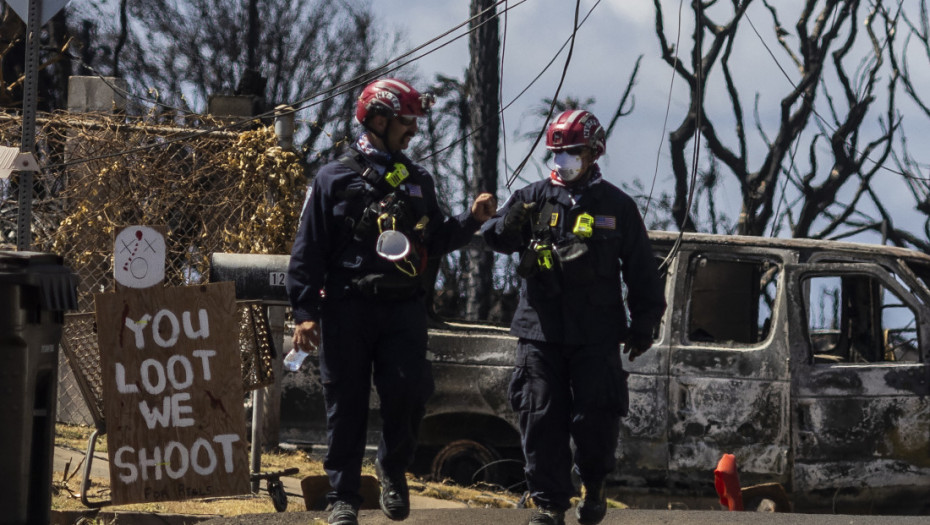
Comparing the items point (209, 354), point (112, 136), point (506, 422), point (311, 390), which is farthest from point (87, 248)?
point (506, 422)

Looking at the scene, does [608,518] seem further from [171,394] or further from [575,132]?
[171,394]

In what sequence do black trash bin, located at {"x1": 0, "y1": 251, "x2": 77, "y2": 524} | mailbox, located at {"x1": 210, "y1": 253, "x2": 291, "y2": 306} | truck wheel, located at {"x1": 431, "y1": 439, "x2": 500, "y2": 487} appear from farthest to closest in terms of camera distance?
truck wheel, located at {"x1": 431, "y1": 439, "x2": 500, "y2": 487} < mailbox, located at {"x1": 210, "y1": 253, "x2": 291, "y2": 306} < black trash bin, located at {"x1": 0, "y1": 251, "x2": 77, "y2": 524}

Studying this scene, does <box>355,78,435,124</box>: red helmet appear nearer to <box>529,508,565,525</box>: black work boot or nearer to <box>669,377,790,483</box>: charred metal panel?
<box>529,508,565,525</box>: black work boot

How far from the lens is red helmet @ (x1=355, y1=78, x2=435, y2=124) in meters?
4.92

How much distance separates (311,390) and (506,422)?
1209mm

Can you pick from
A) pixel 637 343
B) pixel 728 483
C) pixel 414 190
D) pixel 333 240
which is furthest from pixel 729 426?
pixel 333 240

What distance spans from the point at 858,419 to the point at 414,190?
3583mm

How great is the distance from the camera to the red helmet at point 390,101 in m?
4.92

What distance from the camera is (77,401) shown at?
28.1ft

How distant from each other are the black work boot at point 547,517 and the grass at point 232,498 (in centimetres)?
182

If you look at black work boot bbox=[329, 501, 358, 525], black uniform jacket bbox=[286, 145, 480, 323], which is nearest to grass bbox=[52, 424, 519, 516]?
black work boot bbox=[329, 501, 358, 525]

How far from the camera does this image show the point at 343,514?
4801mm

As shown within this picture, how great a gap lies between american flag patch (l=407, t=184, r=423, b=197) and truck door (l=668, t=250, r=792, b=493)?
272cm

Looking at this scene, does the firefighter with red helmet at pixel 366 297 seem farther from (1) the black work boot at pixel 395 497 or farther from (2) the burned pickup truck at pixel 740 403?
(2) the burned pickup truck at pixel 740 403
